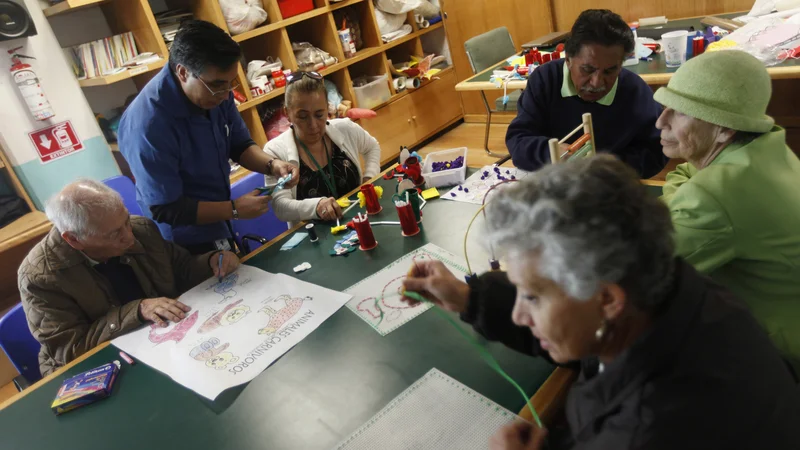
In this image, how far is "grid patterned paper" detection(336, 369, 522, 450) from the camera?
958 millimetres

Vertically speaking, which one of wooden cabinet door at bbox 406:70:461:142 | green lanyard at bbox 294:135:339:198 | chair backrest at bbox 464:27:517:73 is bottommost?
wooden cabinet door at bbox 406:70:461:142

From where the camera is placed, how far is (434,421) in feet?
3.29

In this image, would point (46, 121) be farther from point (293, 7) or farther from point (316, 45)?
point (316, 45)

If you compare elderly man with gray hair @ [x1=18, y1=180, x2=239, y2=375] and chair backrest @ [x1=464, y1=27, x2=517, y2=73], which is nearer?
elderly man with gray hair @ [x1=18, y1=180, x2=239, y2=375]

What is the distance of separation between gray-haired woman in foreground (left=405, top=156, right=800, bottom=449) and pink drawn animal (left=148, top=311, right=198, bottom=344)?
44.9 inches

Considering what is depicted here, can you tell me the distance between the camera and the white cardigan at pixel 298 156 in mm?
2041

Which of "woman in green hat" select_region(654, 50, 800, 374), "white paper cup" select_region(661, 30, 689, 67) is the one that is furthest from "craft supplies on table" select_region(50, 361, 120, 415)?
"white paper cup" select_region(661, 30, 689, 67)

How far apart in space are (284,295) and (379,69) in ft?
10.8

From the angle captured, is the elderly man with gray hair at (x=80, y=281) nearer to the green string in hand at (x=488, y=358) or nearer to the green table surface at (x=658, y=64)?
the green string in hand at (x=488, y=358)

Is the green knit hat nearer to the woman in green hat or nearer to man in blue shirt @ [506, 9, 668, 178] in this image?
the woman in green hat

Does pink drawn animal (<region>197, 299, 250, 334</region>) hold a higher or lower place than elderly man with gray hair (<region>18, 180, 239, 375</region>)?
lower

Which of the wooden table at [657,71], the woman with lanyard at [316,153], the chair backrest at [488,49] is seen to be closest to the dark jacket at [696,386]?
the woman with lanyard at [316,153]

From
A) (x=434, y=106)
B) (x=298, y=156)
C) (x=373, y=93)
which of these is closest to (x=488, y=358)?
(x=298, y=156)

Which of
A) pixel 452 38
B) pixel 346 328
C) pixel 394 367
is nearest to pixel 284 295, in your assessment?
pixel 346 328
